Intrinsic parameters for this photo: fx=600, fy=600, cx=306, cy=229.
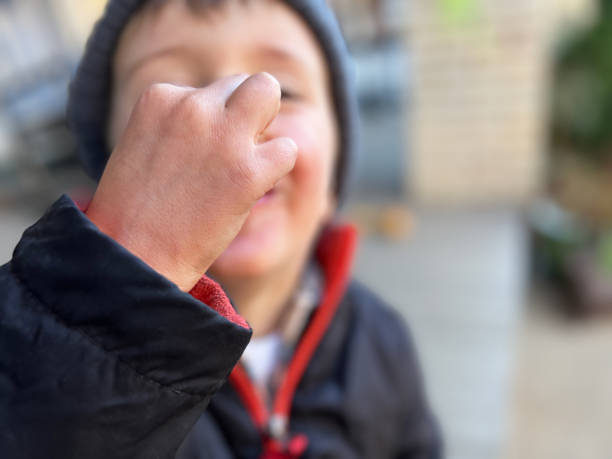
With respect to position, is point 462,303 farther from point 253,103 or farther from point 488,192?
point 253,103

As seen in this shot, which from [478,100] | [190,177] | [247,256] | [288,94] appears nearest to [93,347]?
[190,177]

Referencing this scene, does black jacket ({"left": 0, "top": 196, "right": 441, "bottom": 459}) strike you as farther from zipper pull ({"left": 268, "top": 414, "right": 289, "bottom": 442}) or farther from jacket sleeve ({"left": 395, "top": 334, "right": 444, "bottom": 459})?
jacket sleeve ({"left": 395, "top": 334, "right": 444, "bottom": 459})

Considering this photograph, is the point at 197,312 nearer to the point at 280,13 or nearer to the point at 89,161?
the point at 280,13

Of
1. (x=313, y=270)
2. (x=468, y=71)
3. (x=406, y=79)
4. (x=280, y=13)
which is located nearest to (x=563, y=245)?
(x=468, y=71)

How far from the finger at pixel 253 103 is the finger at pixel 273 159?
1 cm

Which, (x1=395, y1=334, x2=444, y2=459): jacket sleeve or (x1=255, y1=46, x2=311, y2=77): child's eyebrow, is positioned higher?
(x1=255, y1=46, x2=311, y2=77): child's eyebrow

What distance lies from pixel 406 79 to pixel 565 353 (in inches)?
77.2

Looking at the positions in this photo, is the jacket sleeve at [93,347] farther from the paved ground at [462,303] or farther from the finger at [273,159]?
the paved ground at [462,303]

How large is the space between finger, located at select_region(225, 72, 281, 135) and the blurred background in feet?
5.55

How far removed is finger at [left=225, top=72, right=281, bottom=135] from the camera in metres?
0.43

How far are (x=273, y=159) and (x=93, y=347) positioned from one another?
7.4 inches

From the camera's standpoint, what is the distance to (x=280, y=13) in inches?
32.4

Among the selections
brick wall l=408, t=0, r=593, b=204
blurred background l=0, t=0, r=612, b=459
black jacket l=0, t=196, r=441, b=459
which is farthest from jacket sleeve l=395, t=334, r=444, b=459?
brick wall l=408, t=0, r=593, b=204

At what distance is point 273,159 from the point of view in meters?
0.44
